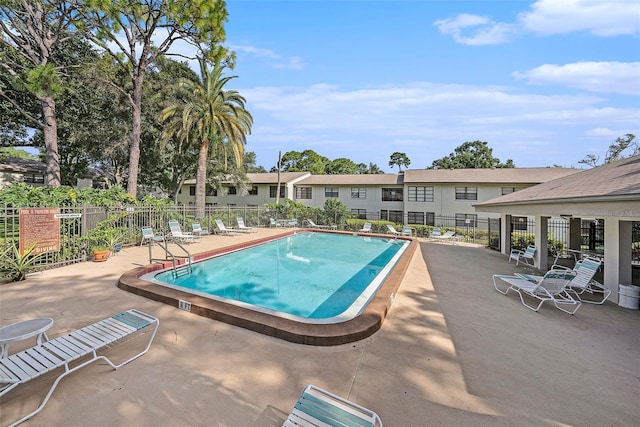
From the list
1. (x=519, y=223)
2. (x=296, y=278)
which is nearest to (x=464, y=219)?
(x=519, y=223)

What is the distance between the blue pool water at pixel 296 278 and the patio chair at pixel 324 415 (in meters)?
1.92

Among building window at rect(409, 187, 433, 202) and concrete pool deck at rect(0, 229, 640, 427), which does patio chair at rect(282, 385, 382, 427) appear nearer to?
concrete pool deck at rect(0, 229, 640, 427)

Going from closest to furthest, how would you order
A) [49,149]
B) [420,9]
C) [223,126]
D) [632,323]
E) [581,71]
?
[632,323]
[420,9]
[581,71]
[49,149]
[223,126]

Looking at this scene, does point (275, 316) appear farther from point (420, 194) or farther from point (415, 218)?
point (420, 194)

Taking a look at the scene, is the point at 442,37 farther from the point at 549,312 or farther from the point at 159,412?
the point at 159,412

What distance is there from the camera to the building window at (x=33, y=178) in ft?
71.6

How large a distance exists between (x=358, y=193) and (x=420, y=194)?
616 cm

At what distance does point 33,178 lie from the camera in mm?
22281

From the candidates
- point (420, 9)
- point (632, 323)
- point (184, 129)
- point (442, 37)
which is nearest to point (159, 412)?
point (632, 323)

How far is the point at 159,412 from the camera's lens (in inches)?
99.6

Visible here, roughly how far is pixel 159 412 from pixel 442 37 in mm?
12621

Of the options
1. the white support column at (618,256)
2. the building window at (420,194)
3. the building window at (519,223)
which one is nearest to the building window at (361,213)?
the building window at (420,194)

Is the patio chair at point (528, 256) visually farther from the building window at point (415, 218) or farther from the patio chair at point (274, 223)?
the patio chair at point (274, 223)

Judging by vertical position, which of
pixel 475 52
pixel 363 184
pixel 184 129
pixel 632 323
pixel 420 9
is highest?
pixel 420 9
